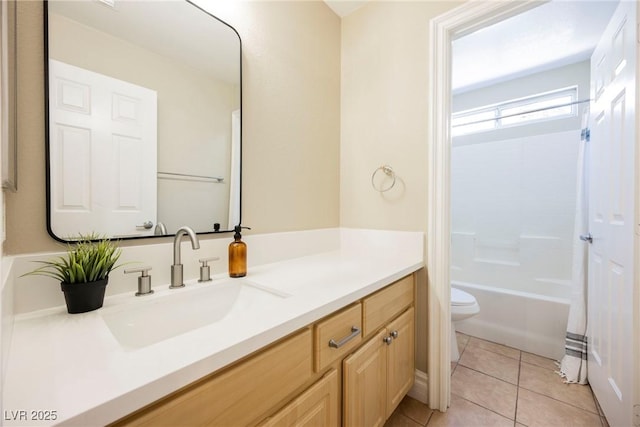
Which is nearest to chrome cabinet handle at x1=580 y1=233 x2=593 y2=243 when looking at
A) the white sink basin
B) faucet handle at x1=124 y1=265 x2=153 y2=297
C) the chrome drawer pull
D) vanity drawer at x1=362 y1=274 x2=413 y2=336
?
Answer: vanity drawer at x1=362 y1=274 x2=413 y2=336

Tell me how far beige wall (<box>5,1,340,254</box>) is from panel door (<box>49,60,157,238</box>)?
0.14m

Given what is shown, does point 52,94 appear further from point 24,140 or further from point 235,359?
point 235,359

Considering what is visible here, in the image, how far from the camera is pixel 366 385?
1019mm

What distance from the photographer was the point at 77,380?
0.44 metres

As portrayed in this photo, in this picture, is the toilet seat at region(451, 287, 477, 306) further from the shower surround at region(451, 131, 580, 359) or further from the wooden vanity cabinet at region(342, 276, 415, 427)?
the wooden vanity cabinet at region(342, 276, 415, 427)

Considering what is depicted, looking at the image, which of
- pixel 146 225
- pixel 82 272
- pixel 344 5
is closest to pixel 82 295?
pixel 82 272

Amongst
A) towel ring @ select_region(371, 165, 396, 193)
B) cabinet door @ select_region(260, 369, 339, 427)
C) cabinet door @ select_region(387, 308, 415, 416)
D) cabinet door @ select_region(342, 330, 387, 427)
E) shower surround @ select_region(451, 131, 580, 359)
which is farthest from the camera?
shower surround @ select_region(451, 131, 580, 359)

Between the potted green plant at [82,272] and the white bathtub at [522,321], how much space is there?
2.57 m

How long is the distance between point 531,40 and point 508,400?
8.20 ft

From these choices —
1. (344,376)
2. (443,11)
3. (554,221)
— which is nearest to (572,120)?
(554,221)

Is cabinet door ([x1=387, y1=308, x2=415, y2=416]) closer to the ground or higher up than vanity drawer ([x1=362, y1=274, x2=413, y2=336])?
closer to the ground

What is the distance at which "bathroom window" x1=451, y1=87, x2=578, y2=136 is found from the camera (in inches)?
95.4

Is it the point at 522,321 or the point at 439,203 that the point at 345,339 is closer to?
the point at 439,203

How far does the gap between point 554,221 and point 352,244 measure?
206cm
